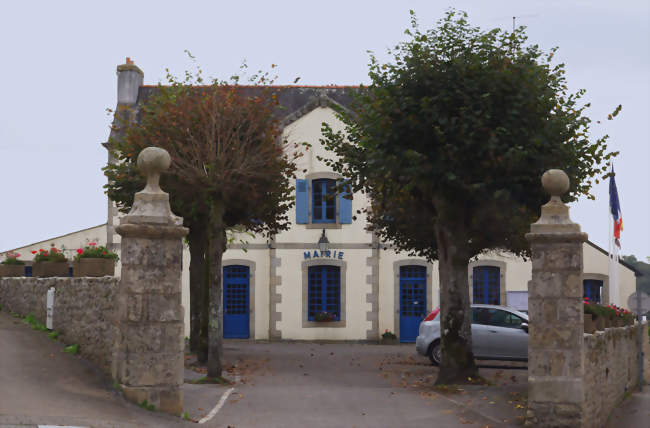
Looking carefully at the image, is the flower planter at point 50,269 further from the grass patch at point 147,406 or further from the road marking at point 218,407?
the grass patch at point 147,406

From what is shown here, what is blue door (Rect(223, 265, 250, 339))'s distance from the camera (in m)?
28.3

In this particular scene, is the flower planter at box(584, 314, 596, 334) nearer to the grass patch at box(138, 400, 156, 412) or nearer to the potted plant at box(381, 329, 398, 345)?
the grass patch at box(138, 400, 156, 412)

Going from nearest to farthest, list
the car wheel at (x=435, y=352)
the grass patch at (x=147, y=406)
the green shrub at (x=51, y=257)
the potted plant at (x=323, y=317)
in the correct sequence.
A: the grass patch at (x=147, y=406) < the green shrub at (x=51, y=257) < the car wheel at (x=435, y=352) < the potted plant at (x=323, y=317)

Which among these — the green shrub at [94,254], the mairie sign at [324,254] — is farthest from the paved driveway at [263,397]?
the mairie sign at [324,254]

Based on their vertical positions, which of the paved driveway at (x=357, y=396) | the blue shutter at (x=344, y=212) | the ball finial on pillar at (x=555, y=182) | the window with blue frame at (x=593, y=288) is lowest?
the paved driveway at (x=357, y=396)

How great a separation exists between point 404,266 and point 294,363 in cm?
921

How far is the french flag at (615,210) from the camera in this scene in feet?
89.5

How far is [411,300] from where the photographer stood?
28.3m

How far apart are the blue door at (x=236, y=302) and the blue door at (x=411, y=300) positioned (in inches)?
208

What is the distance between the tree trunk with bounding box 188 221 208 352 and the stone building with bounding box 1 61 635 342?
23.3ft

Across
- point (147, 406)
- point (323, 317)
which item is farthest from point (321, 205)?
point (147, 406)

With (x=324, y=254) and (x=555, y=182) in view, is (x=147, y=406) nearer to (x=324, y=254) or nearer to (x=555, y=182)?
(x=555, y=182)

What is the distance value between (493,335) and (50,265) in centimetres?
968

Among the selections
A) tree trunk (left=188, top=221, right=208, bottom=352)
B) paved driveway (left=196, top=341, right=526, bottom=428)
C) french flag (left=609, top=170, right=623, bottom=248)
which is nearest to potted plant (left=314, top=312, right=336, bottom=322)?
paved driveway (left=196, top=341, right=526, bottom=428)
